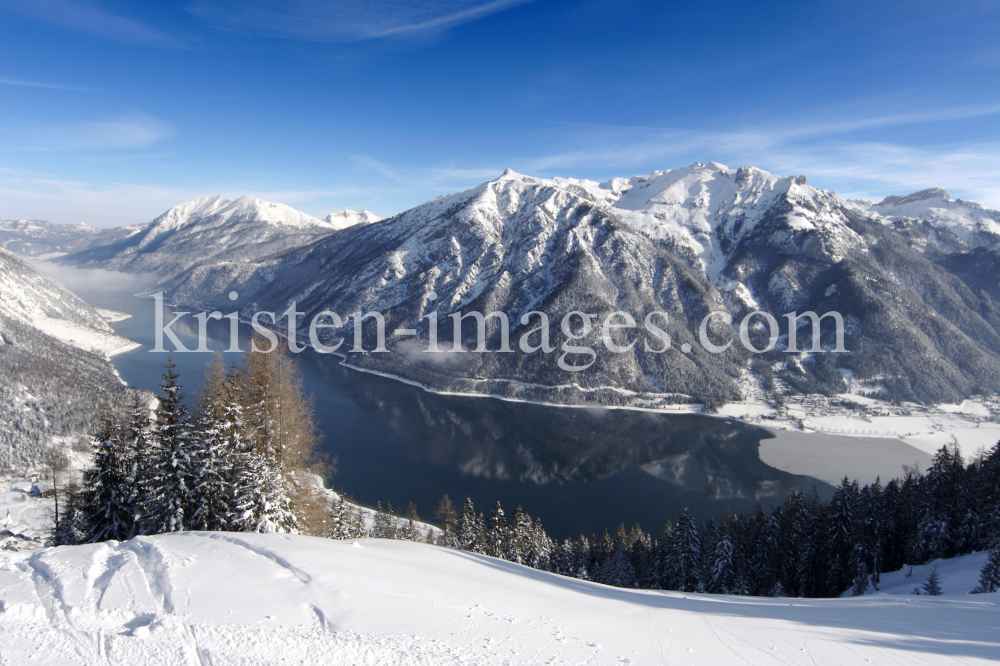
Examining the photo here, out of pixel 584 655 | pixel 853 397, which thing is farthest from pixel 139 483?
pixel 853 397

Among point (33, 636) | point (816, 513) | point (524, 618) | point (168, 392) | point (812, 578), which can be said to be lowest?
point (812, 578)

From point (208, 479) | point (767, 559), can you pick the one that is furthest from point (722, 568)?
point (208, 479)

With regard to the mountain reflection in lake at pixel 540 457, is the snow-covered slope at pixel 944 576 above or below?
above

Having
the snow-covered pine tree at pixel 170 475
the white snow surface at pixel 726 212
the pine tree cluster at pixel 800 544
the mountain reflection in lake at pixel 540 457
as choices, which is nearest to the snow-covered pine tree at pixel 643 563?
the pine tree cluster at pixel 800 544

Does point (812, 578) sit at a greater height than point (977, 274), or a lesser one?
lesser

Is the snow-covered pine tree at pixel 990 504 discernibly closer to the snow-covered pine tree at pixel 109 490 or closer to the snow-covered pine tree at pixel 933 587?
the snow-covered pine tree at pixel 933 587

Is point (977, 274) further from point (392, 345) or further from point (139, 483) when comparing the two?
point (139, 483)

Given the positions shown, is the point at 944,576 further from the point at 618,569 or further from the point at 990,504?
the point at 618,569
